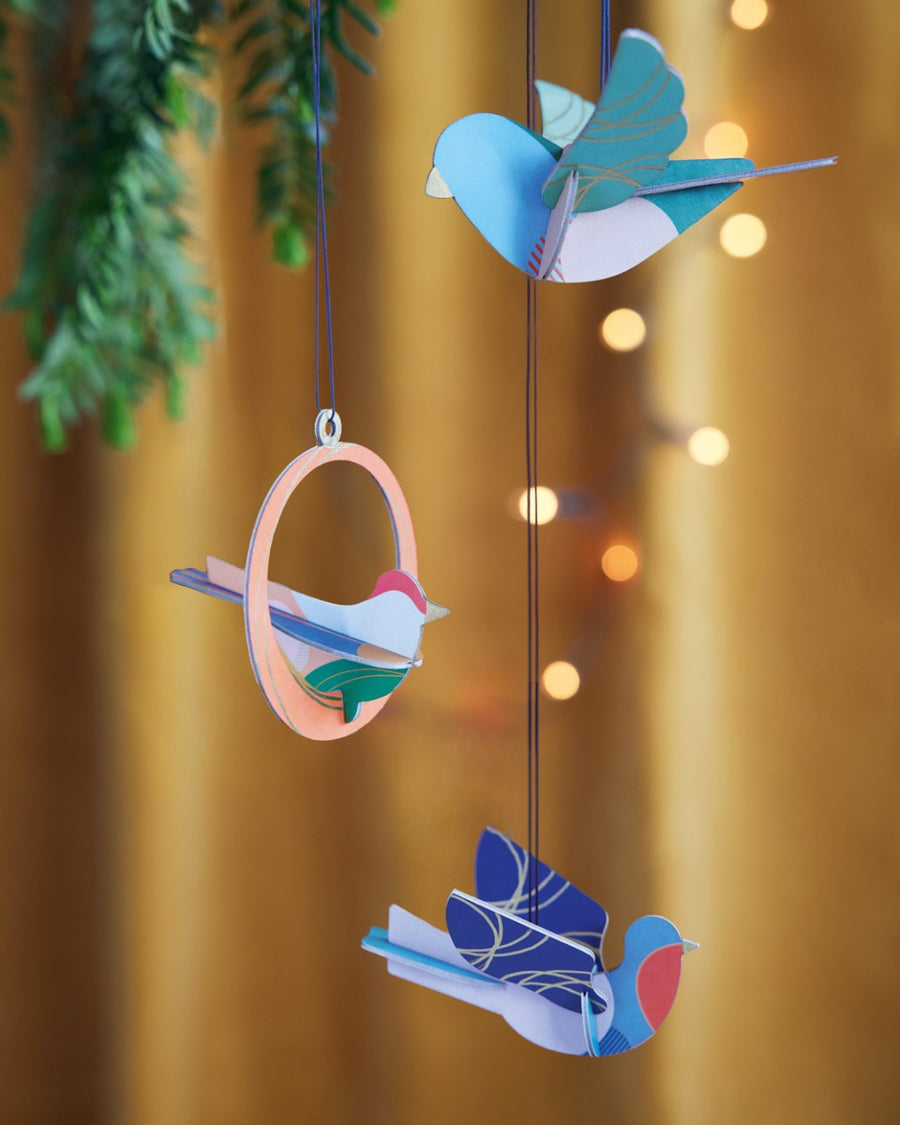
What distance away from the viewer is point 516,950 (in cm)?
53

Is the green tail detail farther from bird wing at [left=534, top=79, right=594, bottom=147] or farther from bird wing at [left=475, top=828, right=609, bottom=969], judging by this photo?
bird wing at [left=534, top=79, right=594, bottom=147]

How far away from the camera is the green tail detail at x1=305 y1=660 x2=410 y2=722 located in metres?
0.57

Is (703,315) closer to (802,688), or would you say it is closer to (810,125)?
(810,125)

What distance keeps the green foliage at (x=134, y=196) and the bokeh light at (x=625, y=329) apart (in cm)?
31

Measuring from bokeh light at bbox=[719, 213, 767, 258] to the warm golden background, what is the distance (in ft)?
0.03

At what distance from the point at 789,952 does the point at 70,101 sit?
109 centimetres

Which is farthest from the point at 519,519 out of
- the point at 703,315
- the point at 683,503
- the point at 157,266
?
the point at 157,266

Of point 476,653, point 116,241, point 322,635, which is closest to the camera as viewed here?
point 322,635

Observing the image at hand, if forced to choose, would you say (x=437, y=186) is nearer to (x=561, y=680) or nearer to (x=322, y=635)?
(x=322, y=635)

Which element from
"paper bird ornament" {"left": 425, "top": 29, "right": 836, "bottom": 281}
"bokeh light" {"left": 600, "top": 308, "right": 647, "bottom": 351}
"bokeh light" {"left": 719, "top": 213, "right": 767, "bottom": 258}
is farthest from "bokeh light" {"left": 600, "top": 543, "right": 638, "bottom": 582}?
"paper bird ornament" {"left": 425, "top": 29, "right": 836, "bottom": 281}

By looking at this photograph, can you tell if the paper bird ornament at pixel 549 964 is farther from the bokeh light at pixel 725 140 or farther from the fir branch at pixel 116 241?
the bokeh light at pixel 725 140

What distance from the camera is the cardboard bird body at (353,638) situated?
568 millimetres

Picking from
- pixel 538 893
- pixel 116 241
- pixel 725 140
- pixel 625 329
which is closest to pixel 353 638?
pixel 538 893

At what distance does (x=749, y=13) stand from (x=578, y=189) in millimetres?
620
